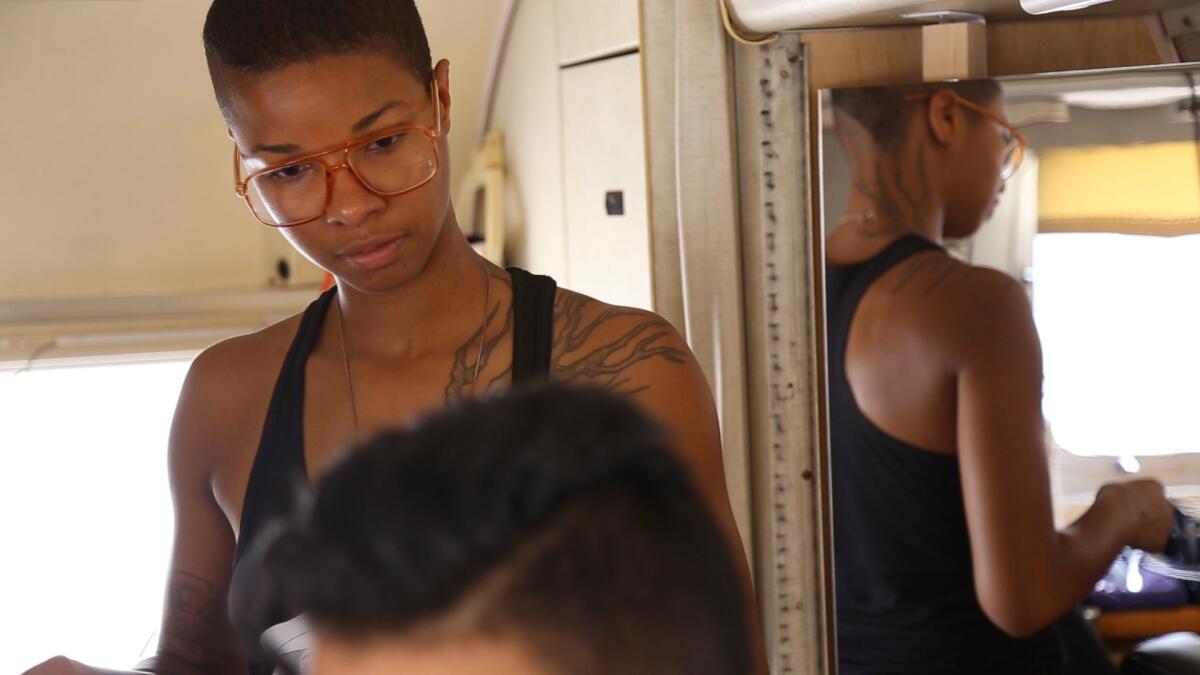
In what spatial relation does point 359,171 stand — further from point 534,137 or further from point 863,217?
point 534,137

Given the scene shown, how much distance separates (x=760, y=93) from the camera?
2.02 meters

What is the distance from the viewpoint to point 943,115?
5.55ft

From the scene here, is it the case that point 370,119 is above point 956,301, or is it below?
above

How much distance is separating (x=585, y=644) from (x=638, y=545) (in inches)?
2.0

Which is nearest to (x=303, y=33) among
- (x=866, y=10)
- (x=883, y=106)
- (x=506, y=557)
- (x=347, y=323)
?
(x=347, y=323)

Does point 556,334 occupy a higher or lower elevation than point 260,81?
lower

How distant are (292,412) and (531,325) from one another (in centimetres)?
31

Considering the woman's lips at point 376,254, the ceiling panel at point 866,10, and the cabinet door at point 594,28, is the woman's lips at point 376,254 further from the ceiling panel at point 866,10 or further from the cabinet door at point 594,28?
the cabinet door at point 594,28

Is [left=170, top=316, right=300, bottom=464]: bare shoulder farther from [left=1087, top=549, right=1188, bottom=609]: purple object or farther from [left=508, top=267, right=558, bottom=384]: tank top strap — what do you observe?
[left=1087, top=549, right=1188, bottom=609]: purple object

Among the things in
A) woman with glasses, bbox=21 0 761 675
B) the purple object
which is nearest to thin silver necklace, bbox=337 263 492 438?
woman with glasses, bbox=21 0 761 675

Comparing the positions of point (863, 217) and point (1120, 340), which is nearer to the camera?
point (1120, 340)

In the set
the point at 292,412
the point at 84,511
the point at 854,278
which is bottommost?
the point at 84,511

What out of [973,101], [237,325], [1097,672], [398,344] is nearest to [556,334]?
[398,344]

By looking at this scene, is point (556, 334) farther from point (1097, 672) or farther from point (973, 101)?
point (1097, 672)
